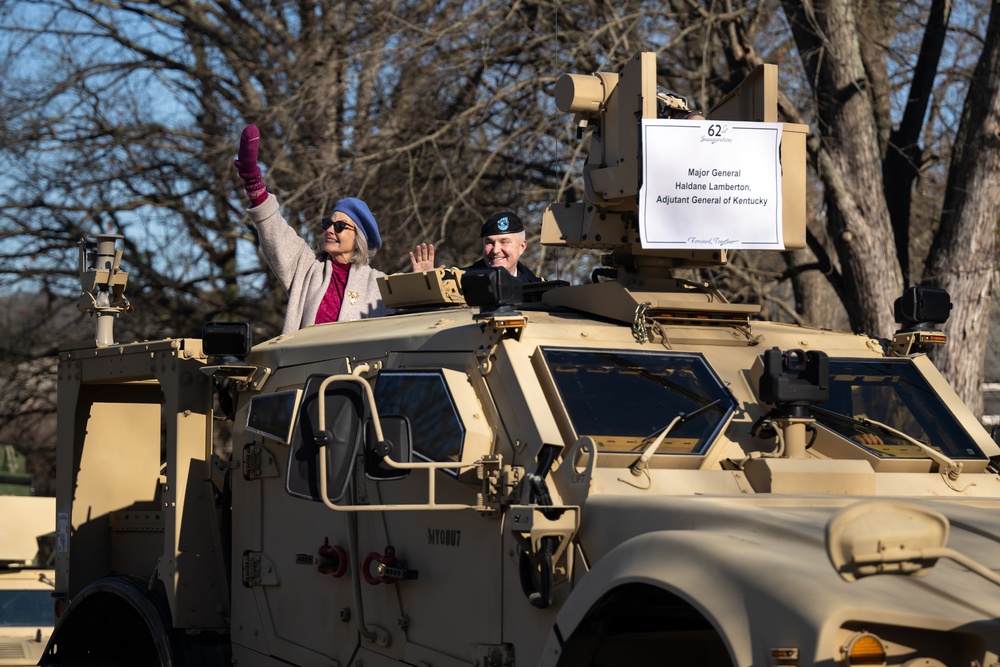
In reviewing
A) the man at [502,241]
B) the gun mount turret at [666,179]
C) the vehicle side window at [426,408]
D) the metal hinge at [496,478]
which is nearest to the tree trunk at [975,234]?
the man at [502,241]

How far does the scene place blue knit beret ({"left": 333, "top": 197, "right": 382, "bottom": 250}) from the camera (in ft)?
23.6

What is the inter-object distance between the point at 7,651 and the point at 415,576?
18.9 ft

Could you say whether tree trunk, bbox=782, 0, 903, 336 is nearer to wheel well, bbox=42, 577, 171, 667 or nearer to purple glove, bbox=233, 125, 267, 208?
purple glove, bbox=233, 125, 267, 208

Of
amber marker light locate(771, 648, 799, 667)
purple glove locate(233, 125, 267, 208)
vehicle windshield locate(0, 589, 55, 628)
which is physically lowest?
vehicle windshield locate(0, 589, 55, 628)

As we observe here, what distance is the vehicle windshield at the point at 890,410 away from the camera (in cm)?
534

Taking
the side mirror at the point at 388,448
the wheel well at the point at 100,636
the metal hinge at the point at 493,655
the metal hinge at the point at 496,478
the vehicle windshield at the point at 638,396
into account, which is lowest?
the wheel well at the point at 100,636

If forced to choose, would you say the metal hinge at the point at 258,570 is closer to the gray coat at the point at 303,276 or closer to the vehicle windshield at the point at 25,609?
the gray coat at the point at 303,276

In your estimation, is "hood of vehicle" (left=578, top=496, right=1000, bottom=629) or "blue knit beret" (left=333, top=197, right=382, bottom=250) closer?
"hood of vehicle" (left=578, top=496, right=1000, bottom=629)

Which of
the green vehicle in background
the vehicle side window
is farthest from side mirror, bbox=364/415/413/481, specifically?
the green vehicle in background

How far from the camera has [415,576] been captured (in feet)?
17.0

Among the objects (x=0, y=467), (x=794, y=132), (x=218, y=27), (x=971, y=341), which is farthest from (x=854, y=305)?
(x=0, y=467)

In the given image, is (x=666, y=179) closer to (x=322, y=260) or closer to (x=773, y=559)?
(x=773, y=559)

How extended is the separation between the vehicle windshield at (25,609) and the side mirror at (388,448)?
6208 mm

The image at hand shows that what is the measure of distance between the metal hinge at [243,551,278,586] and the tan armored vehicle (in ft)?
0.04
